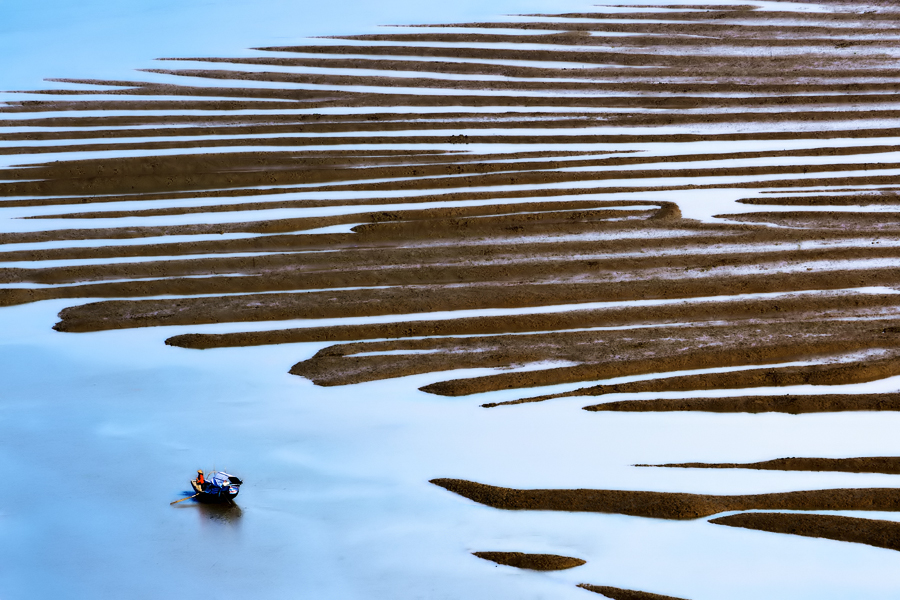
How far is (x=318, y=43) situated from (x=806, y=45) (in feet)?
37.2

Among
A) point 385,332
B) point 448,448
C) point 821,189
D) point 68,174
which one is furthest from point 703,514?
point 68,174

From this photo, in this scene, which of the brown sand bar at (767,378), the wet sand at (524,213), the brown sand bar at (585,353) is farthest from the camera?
the wet sand at (524,213)

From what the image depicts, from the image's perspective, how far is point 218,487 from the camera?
30.4 feet

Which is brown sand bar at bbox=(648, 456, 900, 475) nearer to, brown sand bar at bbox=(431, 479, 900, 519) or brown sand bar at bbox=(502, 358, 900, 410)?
brown sand bar at bbox=(431, 479, 900, 519)

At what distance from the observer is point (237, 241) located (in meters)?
14.8

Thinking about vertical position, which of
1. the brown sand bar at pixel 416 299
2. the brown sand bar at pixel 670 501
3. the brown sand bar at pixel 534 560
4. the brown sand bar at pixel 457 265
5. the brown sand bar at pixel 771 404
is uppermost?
the brown sand bar at pixel 457 265

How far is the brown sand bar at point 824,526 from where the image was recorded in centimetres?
902

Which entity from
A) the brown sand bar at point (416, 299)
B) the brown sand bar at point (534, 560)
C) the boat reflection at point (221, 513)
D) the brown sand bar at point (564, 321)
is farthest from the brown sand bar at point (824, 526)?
the boat reflection at point (221, 513)

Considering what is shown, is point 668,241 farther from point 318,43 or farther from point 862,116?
point 318,43

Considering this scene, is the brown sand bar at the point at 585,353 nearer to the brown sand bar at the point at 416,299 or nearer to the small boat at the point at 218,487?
the brown sand bar at the point at 416,299

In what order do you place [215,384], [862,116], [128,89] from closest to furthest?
[215,384]
[862,116]
[128,89]

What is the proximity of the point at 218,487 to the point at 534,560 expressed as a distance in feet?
10.5

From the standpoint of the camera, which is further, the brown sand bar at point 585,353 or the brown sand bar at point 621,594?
the brown sand bar at point 585,353

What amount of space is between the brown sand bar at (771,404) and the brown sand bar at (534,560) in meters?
2.58
